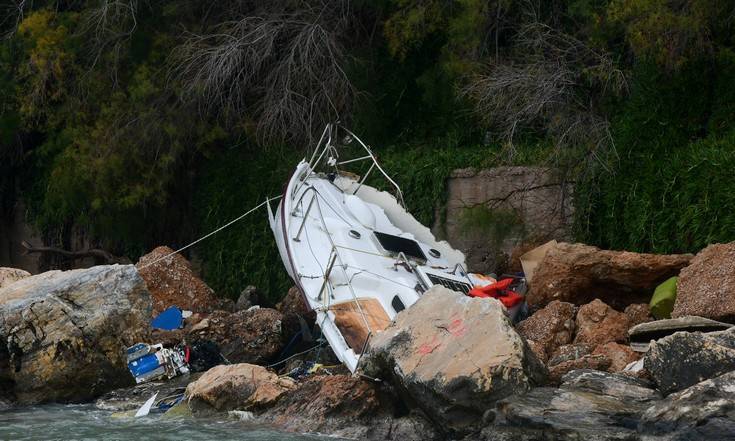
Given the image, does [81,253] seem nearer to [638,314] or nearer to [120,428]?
[120,428]

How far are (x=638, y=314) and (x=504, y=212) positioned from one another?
11.2ft

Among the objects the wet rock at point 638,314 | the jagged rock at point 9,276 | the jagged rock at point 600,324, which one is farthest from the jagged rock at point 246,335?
the wet rock at point 638,314

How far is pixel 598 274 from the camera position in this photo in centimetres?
1266

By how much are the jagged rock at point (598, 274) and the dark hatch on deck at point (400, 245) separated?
136 centimetres

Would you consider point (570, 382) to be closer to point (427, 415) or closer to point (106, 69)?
point (427, 415)

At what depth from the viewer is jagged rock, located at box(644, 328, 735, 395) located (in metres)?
8.58

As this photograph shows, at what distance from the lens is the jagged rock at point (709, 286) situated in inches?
413

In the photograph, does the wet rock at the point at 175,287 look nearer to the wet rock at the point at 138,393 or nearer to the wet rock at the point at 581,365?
the wet rock at the point at 138,393

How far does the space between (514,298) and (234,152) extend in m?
7.63

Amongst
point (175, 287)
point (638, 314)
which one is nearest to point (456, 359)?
point (638, 314)

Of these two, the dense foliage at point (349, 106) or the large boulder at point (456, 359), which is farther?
the dense foliage at point (349, 106)

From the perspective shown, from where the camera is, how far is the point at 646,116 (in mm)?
14023

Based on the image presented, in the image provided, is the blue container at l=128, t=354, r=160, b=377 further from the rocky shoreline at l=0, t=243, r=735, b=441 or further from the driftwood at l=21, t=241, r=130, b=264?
the driftwood at l=21, t=241, r=130, b=264

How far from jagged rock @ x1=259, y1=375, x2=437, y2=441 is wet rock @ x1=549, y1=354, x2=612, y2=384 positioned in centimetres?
120
